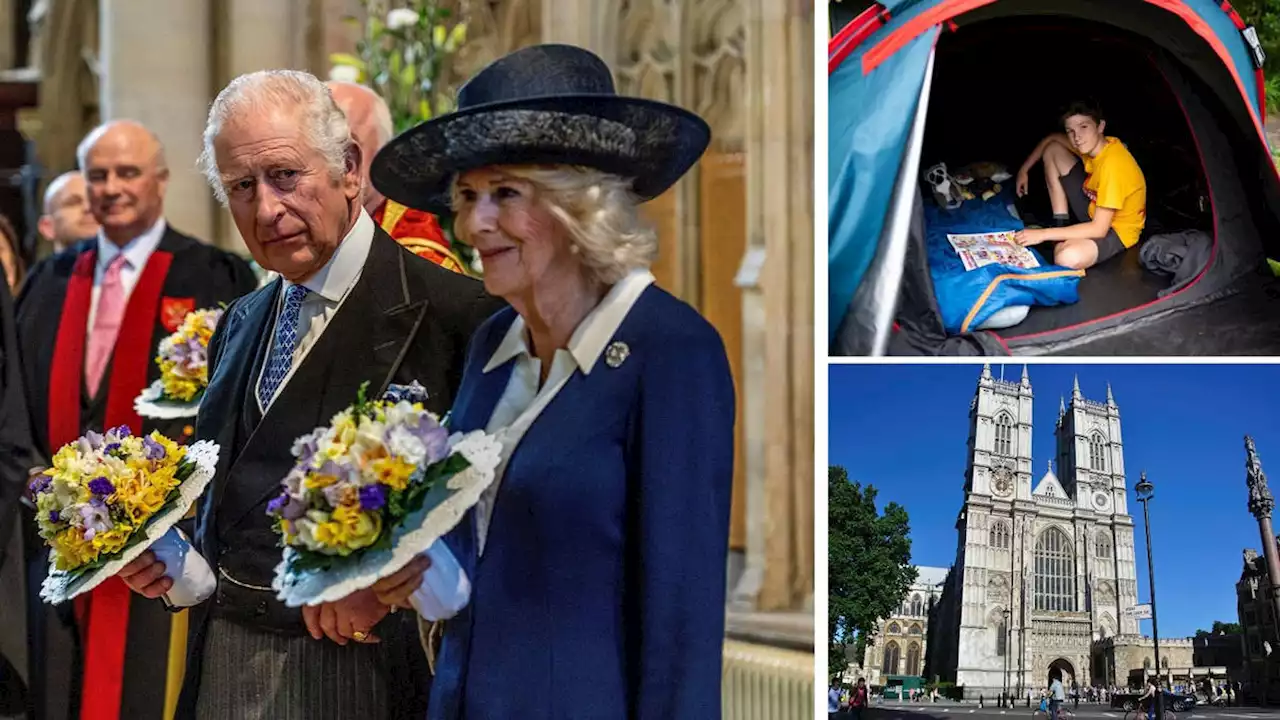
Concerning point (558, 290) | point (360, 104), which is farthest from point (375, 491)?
point (360, 104)

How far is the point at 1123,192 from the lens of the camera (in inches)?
127

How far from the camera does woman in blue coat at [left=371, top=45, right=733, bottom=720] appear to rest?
193 cm

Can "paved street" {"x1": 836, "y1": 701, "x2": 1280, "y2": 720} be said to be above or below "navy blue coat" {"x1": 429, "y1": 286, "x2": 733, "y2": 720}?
below

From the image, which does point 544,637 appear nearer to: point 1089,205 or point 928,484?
point 928,484

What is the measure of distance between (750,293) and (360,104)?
100 cm

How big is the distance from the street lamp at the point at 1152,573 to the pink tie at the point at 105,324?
2059 mm

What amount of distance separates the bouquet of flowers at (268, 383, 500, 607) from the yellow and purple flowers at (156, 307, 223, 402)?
742 millimetres

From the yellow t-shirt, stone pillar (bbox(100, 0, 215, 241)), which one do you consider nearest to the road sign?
the yellow t-shirt

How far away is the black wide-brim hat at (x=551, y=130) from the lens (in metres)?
2.04

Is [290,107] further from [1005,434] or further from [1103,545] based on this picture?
[1103,545]

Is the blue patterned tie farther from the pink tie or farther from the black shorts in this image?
the black shorts

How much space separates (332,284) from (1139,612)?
5.77 ft

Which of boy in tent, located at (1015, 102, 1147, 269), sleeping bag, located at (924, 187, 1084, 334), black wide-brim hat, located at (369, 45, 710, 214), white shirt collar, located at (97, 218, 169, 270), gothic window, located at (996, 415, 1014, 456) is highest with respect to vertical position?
boy in tent, located at (1015, 102, 1147, 269)

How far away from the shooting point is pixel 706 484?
1959mm
